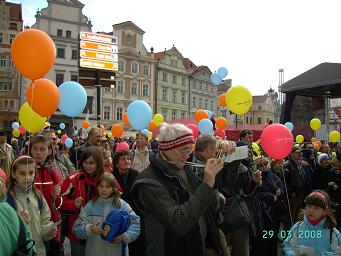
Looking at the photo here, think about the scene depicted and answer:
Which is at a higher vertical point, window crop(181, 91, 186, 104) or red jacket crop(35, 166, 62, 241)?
window crop(181, 91, 186, 104)

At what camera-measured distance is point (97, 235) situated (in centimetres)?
312

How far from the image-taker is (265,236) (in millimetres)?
4676

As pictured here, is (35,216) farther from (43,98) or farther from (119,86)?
(119,86)

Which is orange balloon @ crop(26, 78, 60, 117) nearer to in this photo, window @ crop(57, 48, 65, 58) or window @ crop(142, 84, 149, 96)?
window @ crop(57, 48, 65, 58)

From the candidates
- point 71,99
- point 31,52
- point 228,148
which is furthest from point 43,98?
point 228,148

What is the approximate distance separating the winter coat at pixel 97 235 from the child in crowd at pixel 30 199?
26 cm

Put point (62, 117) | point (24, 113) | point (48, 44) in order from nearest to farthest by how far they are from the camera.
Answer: point (48, 44) < point (24, 113) < point (62, 117)

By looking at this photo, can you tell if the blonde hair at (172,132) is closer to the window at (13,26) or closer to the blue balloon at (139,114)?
the blue balloon at (139,114)

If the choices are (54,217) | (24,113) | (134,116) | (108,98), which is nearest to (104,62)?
(134,116)

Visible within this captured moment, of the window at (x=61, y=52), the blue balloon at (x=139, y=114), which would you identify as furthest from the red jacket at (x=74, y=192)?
the window at (x=61, y=52)

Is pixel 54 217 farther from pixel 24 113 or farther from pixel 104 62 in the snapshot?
pixel 104 62

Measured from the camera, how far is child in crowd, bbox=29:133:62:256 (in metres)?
3.44

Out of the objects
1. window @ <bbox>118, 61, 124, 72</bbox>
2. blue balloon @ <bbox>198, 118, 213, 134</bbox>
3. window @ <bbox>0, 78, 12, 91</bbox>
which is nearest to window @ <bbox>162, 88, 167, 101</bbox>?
window @ <bbox>118, 61, 124, 72</bbox>

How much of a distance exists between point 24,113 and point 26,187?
114 inches
